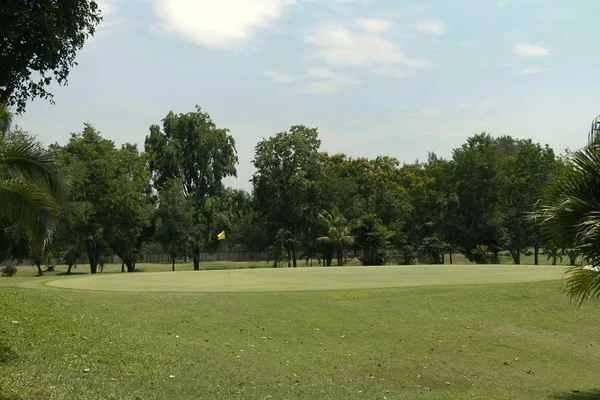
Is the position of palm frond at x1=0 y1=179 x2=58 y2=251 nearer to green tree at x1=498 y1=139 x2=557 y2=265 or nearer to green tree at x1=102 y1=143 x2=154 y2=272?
green tree at x1=102 y1=143 x2=154 y2=272

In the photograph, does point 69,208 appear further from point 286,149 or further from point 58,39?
point 58,39

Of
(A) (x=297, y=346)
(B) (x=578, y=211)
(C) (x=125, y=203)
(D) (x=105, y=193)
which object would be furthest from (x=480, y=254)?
(B) (x=578, y=211)

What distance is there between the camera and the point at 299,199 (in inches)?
2591

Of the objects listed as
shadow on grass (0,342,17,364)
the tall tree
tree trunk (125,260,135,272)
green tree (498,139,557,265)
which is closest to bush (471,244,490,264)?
green tree (498,139,557,265)

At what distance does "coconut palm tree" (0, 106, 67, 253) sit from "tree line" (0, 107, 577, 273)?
130 ft

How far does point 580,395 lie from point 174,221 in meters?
49.2

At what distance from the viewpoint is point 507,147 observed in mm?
130625

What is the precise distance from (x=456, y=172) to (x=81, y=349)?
66309 millimetres

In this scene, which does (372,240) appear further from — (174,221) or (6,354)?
(6,354)

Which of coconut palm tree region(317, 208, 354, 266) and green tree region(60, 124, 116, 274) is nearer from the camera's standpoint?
green tree region(60, 124, 116, 274)

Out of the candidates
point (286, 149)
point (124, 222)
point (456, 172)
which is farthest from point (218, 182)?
point (456, 172)

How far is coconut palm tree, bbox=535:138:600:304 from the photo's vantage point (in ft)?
33.8

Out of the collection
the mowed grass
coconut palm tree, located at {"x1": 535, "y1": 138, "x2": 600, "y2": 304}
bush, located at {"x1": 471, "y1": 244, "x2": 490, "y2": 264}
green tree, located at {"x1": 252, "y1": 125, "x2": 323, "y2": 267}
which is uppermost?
green tree, located at {"x1": 252, "y1": 125, "x2": 323, "y2": 267}

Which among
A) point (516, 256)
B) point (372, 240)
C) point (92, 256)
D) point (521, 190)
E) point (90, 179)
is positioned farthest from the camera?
point (521, 190)
